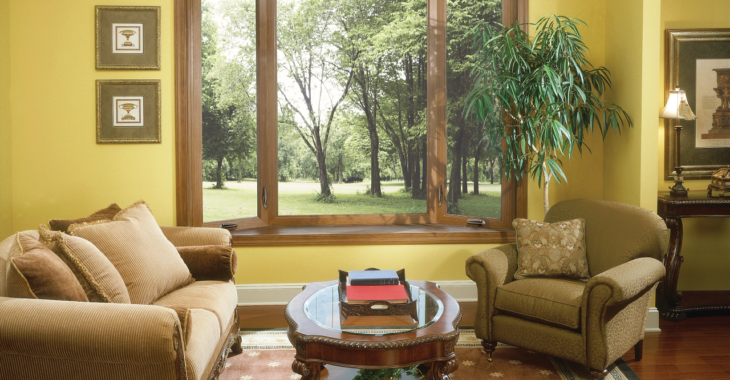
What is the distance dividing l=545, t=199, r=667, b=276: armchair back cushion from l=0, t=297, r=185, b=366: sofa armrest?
7.83 feet

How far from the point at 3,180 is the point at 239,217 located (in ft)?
5.22

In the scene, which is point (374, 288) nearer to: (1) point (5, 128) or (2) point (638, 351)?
(2) point (638, 351)

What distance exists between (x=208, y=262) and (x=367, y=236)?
1295 millimetres

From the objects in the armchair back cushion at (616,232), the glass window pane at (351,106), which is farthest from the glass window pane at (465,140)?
the armchair back cushion at (616,232)

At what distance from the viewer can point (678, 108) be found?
3.42 m

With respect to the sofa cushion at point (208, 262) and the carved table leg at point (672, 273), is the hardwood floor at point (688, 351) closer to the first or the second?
the carved table leg at point (672, 273)

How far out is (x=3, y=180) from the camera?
337cm

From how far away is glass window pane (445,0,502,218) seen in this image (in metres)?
3.85

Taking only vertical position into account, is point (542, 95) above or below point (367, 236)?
above

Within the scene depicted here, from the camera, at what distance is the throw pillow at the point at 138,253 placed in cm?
215

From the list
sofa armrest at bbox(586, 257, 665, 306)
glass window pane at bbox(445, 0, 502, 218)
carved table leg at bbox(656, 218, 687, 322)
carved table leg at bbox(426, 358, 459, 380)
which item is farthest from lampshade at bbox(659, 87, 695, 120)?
carved table leg at bbox(426, 358, 459, 380)

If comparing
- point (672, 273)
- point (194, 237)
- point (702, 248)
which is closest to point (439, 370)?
point (194, 237)

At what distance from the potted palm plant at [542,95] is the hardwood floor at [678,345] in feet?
3.61

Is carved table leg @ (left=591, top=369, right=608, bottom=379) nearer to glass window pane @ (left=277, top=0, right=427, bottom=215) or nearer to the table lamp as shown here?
the table lamp
